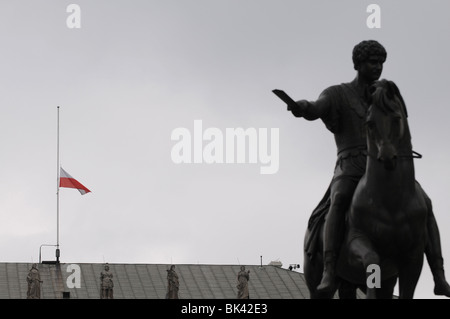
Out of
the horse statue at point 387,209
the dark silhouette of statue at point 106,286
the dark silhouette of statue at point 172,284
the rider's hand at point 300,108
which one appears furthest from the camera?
the dark silhouette of statue at point 172,284

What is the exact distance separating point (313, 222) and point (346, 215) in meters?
0.98

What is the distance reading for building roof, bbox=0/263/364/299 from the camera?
84562 mm

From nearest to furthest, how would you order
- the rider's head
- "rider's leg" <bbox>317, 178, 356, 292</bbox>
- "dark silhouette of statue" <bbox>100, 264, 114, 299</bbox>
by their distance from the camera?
"rider's leg" <bbox>317, 178, 356, 292</bbox> < the rider's head < "dark silhouette of statue" <bbox>100, 264, 114, 299</bbox>

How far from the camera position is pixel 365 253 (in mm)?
20500

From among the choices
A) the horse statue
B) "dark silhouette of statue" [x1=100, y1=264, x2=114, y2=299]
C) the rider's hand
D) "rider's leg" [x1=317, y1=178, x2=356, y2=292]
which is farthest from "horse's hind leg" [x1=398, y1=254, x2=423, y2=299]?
"dark silhouette of statue" [x1=100, y1=264, x2=114, y2=299]

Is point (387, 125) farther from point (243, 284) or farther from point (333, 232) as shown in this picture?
point (243, 284)

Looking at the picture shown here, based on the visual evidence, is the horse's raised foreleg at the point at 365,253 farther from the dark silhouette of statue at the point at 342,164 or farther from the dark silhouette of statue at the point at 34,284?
the dark silhouette of statue at the point at 34,284

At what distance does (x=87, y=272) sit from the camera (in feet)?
290

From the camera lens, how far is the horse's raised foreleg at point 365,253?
66.9ft

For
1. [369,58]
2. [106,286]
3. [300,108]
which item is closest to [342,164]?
[300,108]

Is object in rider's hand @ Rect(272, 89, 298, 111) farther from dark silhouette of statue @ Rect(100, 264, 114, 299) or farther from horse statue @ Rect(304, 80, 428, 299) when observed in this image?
dark silhouette of statue @ Rect(100, 264, 114, 299)

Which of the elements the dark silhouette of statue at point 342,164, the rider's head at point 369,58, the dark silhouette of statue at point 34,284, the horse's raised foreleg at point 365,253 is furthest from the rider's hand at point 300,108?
the dark silhouette of statue at point 34,284
